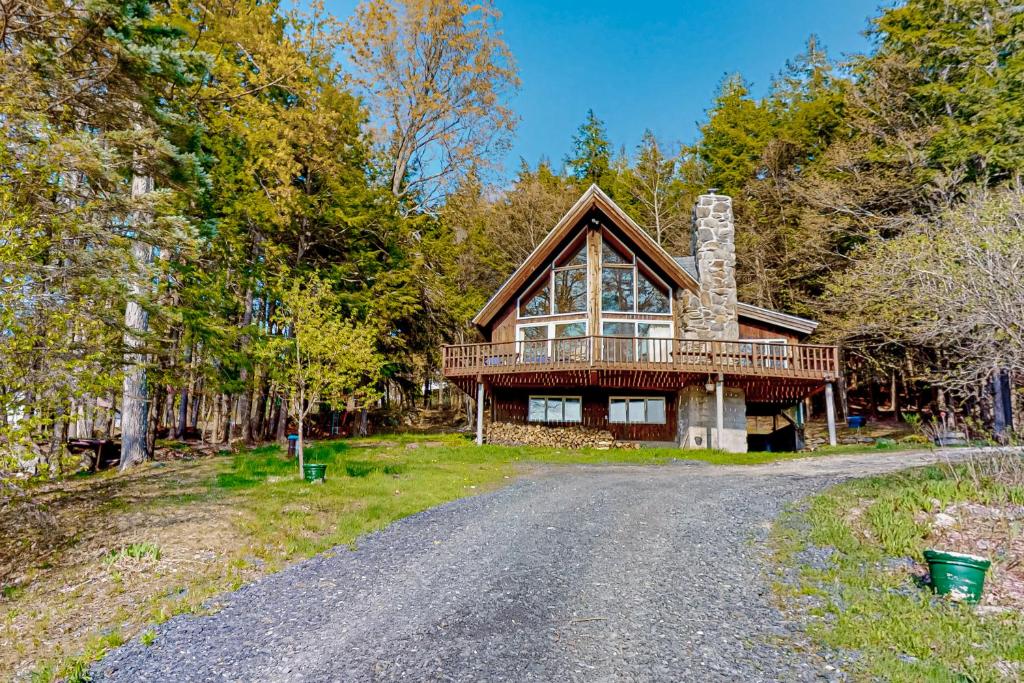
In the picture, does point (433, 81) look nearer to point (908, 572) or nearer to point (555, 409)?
point (555, 409)

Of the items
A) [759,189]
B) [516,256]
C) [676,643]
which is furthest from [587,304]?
[676,643]

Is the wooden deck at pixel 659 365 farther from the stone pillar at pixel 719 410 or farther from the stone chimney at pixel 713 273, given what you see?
the stone chimney at pixel 713 273

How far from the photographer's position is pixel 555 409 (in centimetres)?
2177

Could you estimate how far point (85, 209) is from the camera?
295 inches

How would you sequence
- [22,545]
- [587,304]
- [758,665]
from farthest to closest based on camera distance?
[587,304], [22,545], [758,665]

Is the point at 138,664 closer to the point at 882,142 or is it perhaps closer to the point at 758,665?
the point at 758,665

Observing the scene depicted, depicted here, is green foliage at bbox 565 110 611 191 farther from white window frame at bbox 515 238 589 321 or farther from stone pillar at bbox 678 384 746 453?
stone pillar at bbox 678 384 746 453

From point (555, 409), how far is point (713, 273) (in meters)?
7.99

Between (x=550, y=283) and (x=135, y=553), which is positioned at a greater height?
(x=550, y=283)

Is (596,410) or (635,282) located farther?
(596,410)

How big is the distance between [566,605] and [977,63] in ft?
86.4

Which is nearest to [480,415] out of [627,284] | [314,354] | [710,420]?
[627,284]

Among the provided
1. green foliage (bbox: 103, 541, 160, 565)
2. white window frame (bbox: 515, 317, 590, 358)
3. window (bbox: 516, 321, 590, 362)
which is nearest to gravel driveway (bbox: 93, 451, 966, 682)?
green foliage (bbox: 103, 541, 160, 565)

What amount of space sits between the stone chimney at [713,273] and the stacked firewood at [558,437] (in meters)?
4.96
